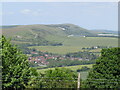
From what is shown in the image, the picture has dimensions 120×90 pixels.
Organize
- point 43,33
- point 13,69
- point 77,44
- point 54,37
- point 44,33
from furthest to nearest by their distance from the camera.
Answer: point 44,33 → point 43,33 → point 54,37 → point 77,44 → point 13,69

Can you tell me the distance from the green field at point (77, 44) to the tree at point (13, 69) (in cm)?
5718

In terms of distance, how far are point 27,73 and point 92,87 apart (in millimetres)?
2462

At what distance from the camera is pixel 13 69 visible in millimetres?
8719

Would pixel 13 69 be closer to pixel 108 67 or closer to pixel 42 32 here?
pixel 108 67

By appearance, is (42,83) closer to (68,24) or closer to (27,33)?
(27,33)

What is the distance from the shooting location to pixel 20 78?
27.7 feet

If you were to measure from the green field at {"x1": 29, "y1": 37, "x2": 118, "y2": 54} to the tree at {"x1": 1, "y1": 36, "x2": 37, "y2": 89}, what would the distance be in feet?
188

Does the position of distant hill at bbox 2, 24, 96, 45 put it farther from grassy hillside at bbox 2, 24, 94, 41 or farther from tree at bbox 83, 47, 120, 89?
tree at bbox 83, 47, 120, 89

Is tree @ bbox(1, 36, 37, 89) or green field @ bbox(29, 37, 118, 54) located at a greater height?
tree @ bbox(1, 36, 37, 89)

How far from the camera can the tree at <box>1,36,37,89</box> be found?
8156 millimetres

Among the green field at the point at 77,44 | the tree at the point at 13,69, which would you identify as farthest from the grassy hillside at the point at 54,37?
the tree at the point at 13,69

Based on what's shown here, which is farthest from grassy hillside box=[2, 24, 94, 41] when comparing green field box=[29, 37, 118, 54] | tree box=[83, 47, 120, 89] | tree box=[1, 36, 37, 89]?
tree box=[1, 36, 37, 89]

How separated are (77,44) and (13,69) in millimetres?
74238

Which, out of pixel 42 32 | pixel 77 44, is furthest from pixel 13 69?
pixel 42 32
